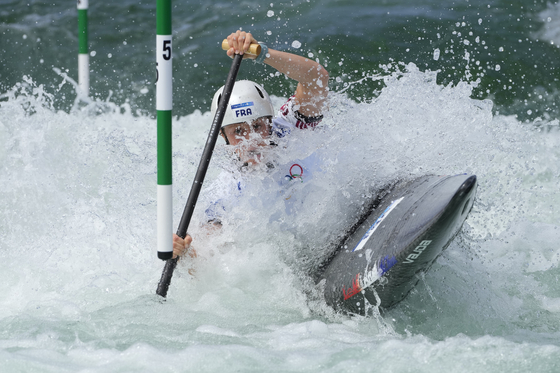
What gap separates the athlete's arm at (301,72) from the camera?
11.1ft

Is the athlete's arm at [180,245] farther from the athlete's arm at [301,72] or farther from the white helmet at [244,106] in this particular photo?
the athlete's arm at [301,72]

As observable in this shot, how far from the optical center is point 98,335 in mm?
2904

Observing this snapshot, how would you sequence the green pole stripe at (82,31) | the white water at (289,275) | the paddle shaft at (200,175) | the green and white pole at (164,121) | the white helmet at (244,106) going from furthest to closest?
1. the green pole stripe at (82,31)
2. the white helmet at (244,106)
3. the paddle shaft at (200,175)
4. the green and white pole at (164,121)
5. the white water at (289,275)

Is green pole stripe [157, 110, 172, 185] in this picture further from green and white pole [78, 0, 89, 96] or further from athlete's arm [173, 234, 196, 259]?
green and white pole [78, 0, 89, 96]

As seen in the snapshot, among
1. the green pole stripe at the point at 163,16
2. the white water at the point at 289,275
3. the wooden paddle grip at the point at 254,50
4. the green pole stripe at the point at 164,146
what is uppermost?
the green pole stripe at the point at 163,16

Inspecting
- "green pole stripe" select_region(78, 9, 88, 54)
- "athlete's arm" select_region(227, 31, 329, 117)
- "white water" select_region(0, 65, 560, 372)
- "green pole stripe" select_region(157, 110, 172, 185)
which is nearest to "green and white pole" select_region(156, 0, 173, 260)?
"green pole stripe" select_region(157, 110, 172, 185)

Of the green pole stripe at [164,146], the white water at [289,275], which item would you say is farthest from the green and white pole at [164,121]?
the white water at [289,275]

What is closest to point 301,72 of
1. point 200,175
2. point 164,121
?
point 200,175

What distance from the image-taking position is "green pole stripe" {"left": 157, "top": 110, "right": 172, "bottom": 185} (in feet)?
9.52

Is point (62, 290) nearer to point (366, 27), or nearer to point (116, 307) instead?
point (116, 307)

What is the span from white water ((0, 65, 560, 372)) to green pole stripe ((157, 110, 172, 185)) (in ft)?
2.41

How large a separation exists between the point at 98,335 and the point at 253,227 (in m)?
1.12

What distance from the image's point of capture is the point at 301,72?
3.56 metres

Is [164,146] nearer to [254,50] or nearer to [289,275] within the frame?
[254,50]
